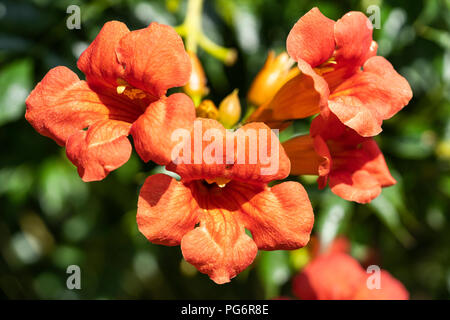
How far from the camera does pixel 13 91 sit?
8.21 ft

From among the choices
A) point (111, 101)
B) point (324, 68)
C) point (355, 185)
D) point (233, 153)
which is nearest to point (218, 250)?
point (233, 153)

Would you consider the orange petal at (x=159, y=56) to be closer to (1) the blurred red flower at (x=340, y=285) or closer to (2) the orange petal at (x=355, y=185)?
(2) the orange petal at (x=355, y=185)

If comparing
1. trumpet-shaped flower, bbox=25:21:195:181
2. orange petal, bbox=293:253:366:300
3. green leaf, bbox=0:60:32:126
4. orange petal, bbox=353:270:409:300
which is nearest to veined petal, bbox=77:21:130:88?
trumpet-shaped flower, bbox=25:21:195:181

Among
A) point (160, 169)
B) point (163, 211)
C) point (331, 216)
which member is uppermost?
point (163, 211)

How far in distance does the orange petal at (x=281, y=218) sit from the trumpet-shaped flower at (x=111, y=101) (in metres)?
0.41

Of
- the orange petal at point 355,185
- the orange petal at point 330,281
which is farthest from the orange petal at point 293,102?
the orange petal at point 330,281

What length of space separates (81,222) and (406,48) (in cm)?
269

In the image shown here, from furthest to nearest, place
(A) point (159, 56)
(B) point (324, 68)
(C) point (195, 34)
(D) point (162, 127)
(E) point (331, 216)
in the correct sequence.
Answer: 1. (E) point (331, 216)
2. (C) point (195, 34)
3. (B) point (324, 68)
4. (A) point (159, 56)
5. (D) point (162, 127)

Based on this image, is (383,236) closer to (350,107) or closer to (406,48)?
(406,48)

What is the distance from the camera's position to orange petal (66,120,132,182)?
1.60 meters

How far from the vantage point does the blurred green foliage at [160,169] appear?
2.62m

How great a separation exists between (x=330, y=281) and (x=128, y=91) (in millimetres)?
1527

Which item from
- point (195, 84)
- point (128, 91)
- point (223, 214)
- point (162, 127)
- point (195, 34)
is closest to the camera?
point (162, 127)

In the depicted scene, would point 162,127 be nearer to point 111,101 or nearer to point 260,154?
point 260,154
